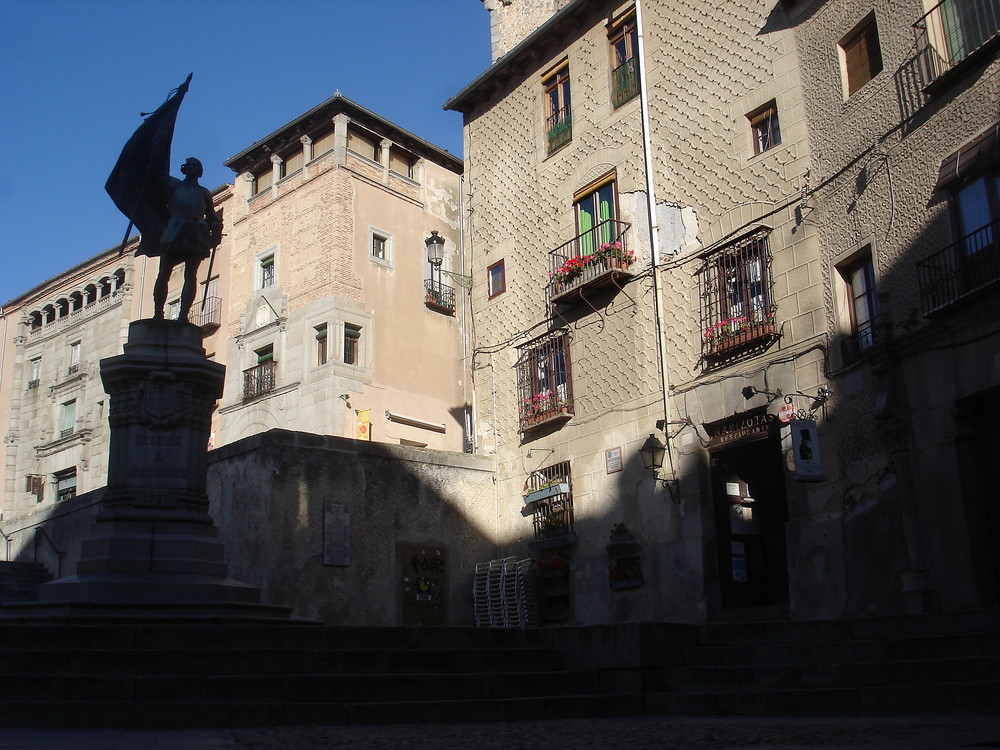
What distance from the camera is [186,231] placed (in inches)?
522

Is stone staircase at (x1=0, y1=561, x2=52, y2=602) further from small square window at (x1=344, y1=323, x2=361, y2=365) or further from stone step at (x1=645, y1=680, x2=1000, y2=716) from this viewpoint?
stone step at (x1=645, y1=680, x2=1000, y2=716)

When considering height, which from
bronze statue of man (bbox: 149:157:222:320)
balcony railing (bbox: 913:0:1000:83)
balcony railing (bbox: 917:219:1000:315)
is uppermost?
balcony railing (bbox: 913:0:1000:83)

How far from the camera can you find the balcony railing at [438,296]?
3278cm

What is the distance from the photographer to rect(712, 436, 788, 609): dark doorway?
55.5 ft

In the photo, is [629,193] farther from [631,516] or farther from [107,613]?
[107,613]

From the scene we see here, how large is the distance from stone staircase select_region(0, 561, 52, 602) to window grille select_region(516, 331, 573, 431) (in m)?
11.4

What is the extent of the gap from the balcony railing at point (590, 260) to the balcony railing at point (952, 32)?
6.42 metres

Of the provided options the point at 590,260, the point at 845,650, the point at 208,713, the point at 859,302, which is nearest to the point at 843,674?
the point at 845,650

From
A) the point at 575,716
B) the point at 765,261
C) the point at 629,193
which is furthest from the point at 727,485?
the point at 575,716

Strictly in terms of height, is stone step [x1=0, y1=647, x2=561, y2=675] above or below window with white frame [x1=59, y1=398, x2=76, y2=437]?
below

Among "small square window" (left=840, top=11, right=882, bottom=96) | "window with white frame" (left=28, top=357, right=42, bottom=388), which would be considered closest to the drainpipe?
"small square window" (left=840, top=11, right=882, bottom=96)

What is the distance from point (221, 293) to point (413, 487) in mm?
16470

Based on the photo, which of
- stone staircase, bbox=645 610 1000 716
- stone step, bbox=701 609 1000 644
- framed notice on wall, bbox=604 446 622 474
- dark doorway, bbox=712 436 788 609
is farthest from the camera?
framed notice on wall, bbox=604 446 622 474

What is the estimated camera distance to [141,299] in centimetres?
3788
